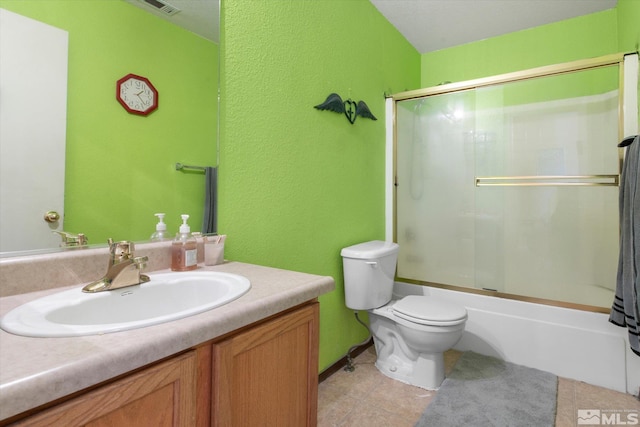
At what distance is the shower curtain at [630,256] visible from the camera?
154 cm

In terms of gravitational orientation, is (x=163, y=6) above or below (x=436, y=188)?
above

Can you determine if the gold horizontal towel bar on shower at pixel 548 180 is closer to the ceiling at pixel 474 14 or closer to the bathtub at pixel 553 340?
the bathtub at pixel 553 340

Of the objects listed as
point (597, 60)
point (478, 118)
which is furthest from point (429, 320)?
point (597, 60)

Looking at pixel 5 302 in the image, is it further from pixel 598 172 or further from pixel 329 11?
pixel 598 172

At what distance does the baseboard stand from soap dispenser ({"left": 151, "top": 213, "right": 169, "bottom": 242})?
125 cm

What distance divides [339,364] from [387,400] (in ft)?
1.28

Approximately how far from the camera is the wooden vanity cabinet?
1.76ft

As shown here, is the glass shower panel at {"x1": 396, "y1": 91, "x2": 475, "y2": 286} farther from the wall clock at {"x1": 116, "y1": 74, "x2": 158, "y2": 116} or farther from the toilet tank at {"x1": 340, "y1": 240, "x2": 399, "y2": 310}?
the wall clock at {"x1": 116, "y1": 74, "x2": 158, "y2": 116}

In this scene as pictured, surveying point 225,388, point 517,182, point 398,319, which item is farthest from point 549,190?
point 225,388

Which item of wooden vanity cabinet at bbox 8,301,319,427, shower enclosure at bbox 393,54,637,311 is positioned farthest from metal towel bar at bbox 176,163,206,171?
shower enclosure at bbox 393,54,637,311

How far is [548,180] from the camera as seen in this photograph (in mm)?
2146

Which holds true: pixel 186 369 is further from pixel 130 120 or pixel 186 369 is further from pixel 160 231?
pixel 130 120

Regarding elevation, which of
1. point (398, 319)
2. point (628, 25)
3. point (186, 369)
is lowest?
point (398, 319)

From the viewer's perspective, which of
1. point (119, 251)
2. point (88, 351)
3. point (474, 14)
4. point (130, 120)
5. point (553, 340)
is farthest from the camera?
point (474, 14)
